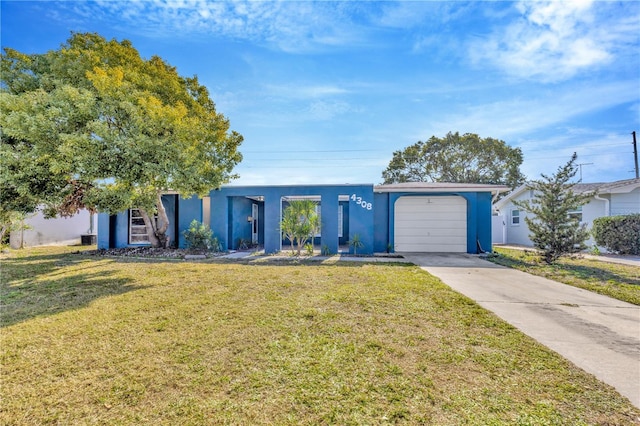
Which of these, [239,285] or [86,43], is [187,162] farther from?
[86,43]

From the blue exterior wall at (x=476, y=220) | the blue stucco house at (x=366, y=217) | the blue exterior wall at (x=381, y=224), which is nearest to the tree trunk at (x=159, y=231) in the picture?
the blue stucco house at (x=366, y=217)

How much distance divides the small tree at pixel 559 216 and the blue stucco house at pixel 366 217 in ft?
9.83

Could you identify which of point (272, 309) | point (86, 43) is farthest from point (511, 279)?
point (86, 43)

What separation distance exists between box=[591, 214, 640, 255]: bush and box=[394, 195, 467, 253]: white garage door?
5.73 metres

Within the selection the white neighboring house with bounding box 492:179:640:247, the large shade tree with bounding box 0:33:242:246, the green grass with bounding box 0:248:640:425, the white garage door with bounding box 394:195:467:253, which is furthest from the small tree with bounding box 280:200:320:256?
the white neighboring house with bounding box 492:179:640:247

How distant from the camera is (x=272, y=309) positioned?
482 centimetres

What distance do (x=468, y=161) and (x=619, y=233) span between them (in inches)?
724

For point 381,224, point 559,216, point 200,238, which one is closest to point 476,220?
point 559,216

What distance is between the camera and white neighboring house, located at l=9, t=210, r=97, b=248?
47.5 feet

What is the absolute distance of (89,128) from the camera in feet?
24.0

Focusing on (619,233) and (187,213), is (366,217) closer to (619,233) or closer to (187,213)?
(187,213)

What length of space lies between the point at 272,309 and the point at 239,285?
2.03m

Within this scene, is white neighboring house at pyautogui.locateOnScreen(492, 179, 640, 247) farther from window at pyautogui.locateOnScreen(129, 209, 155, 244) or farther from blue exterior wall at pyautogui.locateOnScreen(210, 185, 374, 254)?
window at pyautogui.locateOnScreen(129, 209, 155, 244)

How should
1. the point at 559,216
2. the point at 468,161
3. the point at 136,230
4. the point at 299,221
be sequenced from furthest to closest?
the point at 468,161 < the point at 136,230 < the point at 299,221 < the point at 559,216
